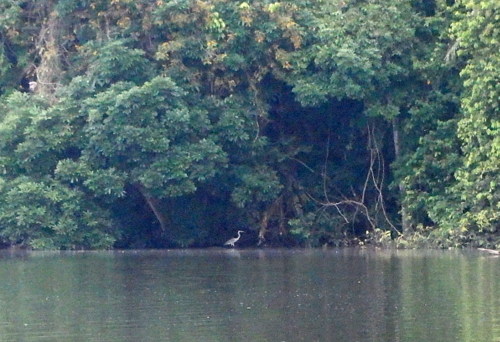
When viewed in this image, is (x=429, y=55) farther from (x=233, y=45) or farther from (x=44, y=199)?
(x=44, y=199)

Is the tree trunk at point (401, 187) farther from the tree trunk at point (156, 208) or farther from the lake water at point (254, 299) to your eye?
the tree trunk at point (156, 208)

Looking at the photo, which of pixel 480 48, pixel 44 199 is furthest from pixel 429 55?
pixel 44 199

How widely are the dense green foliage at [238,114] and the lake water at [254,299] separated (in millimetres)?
3437

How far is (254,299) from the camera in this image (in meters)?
18.4

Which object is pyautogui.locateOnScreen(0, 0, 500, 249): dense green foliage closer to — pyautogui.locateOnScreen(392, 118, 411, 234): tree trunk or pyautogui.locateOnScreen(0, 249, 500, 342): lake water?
pyautogui.locateOnScreen(392, 118, 411, 234): tree trunk

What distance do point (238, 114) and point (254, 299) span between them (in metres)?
13.3

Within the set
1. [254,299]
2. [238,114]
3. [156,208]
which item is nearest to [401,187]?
[238,114]

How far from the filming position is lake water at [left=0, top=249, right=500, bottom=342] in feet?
49.6

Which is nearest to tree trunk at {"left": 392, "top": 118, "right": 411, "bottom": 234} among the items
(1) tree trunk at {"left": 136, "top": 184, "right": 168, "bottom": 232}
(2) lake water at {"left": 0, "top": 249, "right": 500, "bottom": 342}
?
(2) lake water at {"left": 0, "top": 249, "right": 500, "bottom": 342}

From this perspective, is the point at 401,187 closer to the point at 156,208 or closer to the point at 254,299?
the point at 156,208

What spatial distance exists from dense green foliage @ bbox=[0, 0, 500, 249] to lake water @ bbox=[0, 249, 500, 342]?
3.44m

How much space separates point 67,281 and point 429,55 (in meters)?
13.4

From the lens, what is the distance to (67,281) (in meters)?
21.8

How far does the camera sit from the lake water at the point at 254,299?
15.1m
